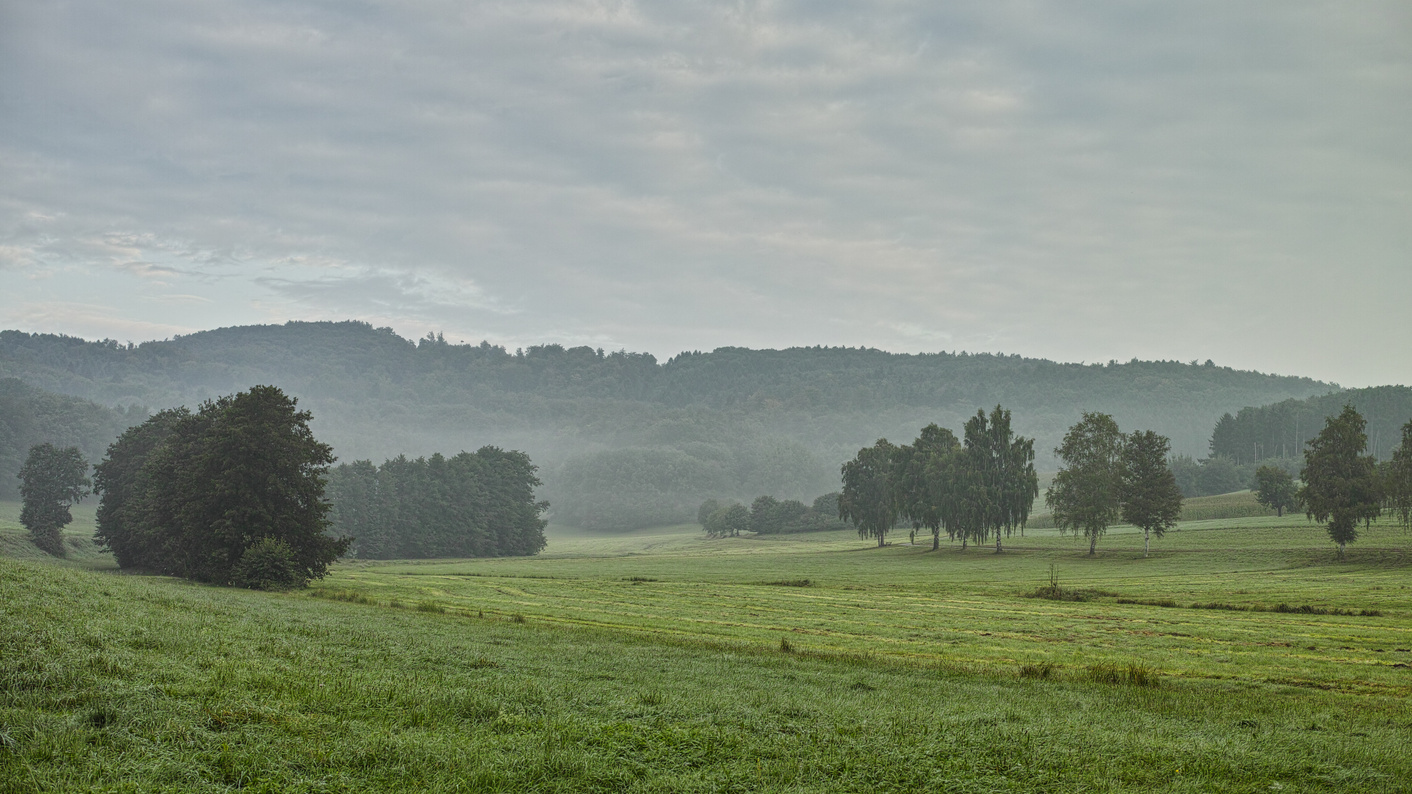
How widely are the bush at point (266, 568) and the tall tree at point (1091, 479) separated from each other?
76.2m

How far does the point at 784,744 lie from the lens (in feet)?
40.7

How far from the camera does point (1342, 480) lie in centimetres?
7362

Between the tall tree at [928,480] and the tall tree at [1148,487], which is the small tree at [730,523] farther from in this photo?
the tall tree at [1148,487]

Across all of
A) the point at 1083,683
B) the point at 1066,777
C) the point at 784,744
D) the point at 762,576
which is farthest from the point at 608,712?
the point at 762,576

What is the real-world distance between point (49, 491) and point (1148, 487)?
127 m

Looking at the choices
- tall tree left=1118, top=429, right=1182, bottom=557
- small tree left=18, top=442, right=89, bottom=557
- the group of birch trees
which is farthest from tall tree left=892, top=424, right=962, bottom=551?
small tree left=18, top=442, right=89, bottom=557

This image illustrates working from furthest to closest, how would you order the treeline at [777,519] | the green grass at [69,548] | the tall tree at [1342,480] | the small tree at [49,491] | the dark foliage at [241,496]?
1. the treeline at [777,519]
2. the small tree at [49,491]
3. the green grass at [69,548]
4. the tall tree at [1342,480]
5. the dark foliage at [241,496]

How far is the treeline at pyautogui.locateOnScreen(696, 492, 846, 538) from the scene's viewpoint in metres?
176

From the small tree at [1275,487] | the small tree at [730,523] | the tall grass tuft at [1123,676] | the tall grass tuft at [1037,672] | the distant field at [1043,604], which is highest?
the small tree at [1275,487]

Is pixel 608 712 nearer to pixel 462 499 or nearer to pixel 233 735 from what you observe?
pixel 233 735

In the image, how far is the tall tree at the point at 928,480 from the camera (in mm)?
104375

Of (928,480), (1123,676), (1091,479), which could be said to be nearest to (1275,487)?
(1091,479)

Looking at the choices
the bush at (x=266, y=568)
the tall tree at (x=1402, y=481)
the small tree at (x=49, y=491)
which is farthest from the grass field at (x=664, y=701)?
the small tree at (x=49, y=491)

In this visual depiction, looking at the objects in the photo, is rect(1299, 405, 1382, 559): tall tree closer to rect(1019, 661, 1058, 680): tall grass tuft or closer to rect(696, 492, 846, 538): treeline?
rect(1019, 661, 1058, 680): tall grass tuft
